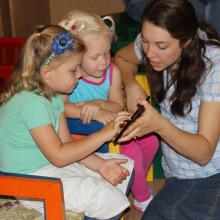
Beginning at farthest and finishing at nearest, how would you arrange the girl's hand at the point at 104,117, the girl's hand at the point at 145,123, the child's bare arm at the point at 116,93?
the child's bare arm at the point at 116,93 → the girl's hand at the point at 104,117 → the girl's hand at the point at 145,123

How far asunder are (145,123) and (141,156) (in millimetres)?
364

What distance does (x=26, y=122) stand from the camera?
45.9 inches

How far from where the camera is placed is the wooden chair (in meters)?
1.00

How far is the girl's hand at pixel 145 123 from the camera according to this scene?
1106mm

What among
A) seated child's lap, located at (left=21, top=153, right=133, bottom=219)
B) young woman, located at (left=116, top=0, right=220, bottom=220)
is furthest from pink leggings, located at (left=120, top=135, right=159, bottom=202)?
seated child's lap, located at (left=21, top=153, right=133, bottom=219)

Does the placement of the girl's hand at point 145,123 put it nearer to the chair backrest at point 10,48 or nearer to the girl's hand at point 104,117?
the girl's hand at point 104,117

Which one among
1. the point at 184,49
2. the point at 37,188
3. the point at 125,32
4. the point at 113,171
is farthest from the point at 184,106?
the point at 125,32

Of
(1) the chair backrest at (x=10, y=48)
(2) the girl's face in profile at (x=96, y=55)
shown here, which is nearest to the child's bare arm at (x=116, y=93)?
(2) the girl's face in profile at (x=96, y=55)

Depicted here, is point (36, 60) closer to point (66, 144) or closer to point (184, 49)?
point (66, 144)

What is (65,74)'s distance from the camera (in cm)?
123

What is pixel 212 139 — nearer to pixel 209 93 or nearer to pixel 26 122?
pixel 209 93

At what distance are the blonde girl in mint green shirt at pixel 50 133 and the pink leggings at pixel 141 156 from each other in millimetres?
160

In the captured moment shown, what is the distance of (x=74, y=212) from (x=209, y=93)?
18.6 inches

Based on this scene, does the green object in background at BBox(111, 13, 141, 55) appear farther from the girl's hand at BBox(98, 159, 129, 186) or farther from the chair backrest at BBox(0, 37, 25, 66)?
the girl's hand at BBox(98, 159, 129, 186)
